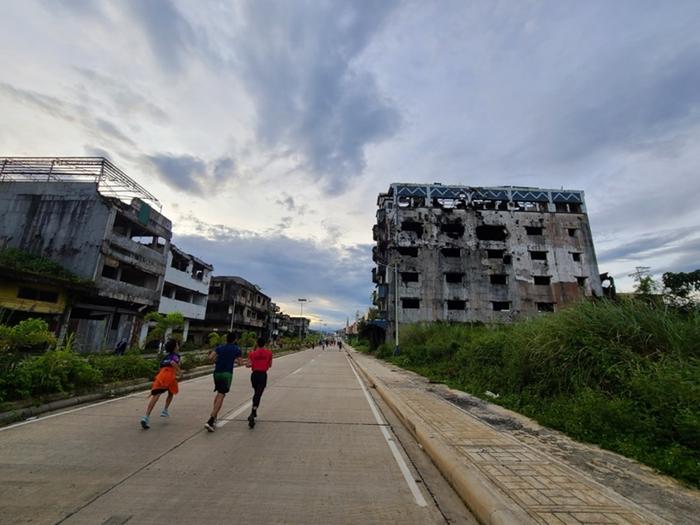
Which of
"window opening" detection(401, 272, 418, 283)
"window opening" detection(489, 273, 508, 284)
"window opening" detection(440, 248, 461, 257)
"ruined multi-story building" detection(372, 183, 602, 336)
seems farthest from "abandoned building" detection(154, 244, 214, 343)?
"window opening" detection(489, 273, 508, 284)

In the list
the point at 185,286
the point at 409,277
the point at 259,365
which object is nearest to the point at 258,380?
the point at 259,365

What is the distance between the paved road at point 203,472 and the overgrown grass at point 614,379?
360 cm

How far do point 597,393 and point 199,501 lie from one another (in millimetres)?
→ 7570

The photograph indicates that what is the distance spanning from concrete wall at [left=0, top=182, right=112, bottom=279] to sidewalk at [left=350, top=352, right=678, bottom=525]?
28.5 m

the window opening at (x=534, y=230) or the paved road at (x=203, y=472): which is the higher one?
the window opening at (x=534, y=230)

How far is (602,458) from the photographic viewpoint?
496 cm

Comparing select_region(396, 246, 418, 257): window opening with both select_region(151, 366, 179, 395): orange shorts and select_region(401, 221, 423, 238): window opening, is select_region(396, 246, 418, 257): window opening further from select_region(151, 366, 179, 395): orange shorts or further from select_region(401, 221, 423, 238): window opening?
select_region(151, 366, 179, 395): orange shorts

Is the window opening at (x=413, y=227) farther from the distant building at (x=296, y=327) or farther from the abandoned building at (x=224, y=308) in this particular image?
the distant building at (x=296, y=327)

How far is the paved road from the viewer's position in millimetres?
3273

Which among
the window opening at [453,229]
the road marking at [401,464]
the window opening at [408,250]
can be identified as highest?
the window opening at [453,229]

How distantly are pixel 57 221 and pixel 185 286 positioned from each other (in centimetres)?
1467

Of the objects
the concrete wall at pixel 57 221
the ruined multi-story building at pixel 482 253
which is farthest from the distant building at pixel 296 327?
the concrete wall at pixel 57 221

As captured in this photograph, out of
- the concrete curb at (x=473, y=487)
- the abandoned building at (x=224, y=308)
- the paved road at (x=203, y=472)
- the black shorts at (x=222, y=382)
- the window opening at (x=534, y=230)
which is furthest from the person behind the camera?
the abandoned building at (x=224, y=308)

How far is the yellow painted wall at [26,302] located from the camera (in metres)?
20.9
